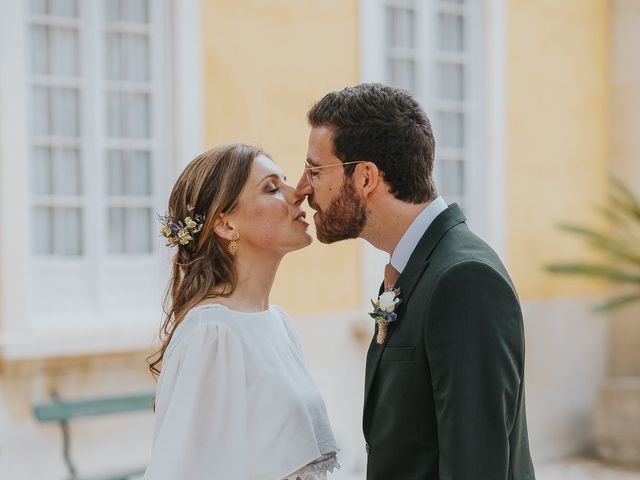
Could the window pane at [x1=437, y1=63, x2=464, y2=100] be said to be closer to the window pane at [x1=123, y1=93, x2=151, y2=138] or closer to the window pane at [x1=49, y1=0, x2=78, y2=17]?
the window pane at [x1=123, y1=93, x2=151, y2=138]

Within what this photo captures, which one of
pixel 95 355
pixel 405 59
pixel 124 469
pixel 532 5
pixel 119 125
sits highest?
pixel 532 5

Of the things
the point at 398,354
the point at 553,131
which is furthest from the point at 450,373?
the point at 553,131

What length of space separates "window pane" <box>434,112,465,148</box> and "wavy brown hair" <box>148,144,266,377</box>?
5.48 meters

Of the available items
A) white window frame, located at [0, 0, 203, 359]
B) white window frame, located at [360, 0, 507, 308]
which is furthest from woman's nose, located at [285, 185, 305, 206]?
white window frame, located at [360, 0, 507, 308]

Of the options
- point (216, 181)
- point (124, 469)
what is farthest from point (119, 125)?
point (216, 181)

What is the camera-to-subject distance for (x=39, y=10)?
19.9 ft

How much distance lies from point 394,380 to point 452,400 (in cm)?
24

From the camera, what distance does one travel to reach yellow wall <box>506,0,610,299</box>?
27.9ft

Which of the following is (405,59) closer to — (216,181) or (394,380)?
(216,181)

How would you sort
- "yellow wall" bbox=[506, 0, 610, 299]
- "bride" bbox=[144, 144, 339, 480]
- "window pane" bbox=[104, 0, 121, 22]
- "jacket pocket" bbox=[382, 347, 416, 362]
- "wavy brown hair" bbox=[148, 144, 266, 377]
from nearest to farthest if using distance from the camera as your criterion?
"jacket pocket" bbox=[382, 347, 416, 362] < "bride" bbox=[144, 144, 339, 480] < "wavy brown hair" bbox=[148, 144, 266, 377] < "window pane" bbox=[104, 0, 121, 22] < "yellow wall" bbox=[506, 0, 610, 299]

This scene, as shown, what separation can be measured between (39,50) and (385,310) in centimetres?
439

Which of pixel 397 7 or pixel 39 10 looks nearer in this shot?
pixel 39 10

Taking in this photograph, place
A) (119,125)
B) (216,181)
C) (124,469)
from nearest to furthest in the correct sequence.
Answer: (216,181)
(124,469)
(119,125)

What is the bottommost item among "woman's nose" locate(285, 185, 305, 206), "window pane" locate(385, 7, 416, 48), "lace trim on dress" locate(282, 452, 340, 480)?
"lace trim on dress" locate(282, 452, 340, 480)
